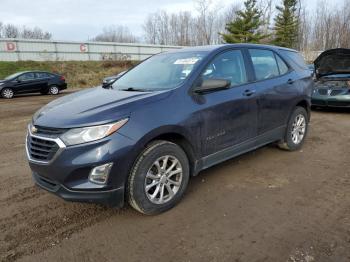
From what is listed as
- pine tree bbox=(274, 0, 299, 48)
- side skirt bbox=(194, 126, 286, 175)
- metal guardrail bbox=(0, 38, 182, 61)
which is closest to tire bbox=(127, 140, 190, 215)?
side skirt bbox=(194, 126, 286, 175)

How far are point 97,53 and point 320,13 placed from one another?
102 feet

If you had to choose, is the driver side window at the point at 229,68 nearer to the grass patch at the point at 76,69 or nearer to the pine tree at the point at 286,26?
the grass patch at the point at 76,69

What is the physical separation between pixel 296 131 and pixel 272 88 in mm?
1219

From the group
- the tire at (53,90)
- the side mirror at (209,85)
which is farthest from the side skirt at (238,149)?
the tire at (53,90)

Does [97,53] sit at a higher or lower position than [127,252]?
→ higher

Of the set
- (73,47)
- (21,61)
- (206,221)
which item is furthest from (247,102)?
(73,47)

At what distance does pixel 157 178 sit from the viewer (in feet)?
11.0

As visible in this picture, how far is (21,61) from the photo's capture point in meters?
29.6

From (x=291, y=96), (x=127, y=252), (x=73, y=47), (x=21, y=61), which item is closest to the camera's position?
(x=127, y=252)

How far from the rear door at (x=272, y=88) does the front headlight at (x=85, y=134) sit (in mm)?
2284

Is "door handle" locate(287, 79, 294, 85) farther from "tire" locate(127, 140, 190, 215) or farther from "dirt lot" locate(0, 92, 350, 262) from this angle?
"tire" locate(127, 140, 190, 215)

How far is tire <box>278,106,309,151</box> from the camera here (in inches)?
205

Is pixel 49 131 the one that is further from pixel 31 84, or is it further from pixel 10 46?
pixel 10 46

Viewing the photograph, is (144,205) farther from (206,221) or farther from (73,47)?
(73,47)
